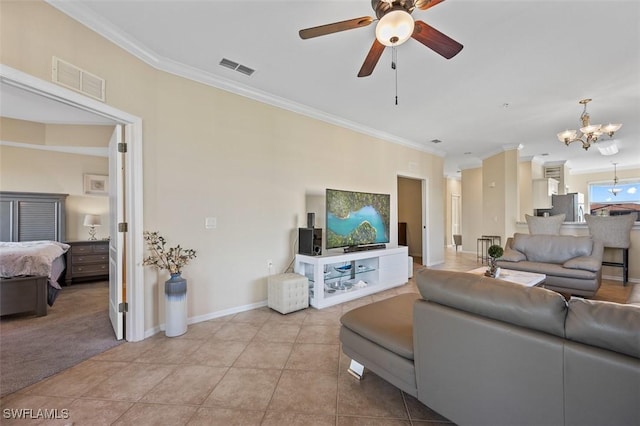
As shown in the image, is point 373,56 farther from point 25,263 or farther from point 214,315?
point 25,263

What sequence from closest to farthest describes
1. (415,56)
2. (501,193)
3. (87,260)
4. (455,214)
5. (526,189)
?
(415,56) → (87,260) → (501,193) → (526,189) → (455,214)

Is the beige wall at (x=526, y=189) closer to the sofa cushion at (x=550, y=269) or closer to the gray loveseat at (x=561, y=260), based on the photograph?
the gray loveseat at (x=561, y=260)

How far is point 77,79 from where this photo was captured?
2070 mm

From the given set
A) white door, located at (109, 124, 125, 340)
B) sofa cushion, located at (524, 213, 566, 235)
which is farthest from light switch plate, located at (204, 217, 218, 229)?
sofa cushion, located at (524, 213, 566, 235)

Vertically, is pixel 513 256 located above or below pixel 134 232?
below

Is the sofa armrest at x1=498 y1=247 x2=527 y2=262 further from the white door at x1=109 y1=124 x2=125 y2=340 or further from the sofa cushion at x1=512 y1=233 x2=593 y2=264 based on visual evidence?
the white door at x1=109 y1=124 x2=125 y2=340

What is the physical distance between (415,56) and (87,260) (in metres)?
6.01

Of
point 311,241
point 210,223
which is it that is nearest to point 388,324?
point 311,241

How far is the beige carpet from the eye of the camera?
204 centimetres

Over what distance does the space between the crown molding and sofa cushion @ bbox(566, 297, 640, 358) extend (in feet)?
11.5

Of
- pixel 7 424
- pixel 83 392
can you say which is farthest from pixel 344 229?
pixel 7 424

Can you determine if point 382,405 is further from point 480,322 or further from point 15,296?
point 15,296

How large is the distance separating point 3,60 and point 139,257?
1681 millimetres

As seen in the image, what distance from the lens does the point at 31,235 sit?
4.43m
